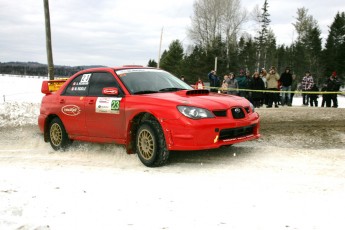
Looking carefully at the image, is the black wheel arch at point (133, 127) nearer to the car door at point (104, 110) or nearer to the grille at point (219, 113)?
the car door at point (104, 110)

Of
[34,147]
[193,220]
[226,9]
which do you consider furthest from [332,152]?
[226,9]

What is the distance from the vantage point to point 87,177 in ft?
17.9

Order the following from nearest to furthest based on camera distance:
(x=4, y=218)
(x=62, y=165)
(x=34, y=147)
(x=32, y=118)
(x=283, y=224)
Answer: (x=283, y=224), (x=4, y=218), (x=62, y=165), (x=34, y=147), (x=32, y=118)

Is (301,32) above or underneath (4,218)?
above

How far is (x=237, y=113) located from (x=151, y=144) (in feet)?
4.63

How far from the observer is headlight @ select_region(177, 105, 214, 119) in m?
5.68

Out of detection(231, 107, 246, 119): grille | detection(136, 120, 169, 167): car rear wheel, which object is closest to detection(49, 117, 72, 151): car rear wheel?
detection(136, 120, 169, 167): car rear wheel

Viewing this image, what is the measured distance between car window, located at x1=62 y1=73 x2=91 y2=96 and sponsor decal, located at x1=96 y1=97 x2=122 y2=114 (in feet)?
1.99

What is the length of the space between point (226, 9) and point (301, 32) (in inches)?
630

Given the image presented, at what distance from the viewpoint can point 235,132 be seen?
19.8 ft

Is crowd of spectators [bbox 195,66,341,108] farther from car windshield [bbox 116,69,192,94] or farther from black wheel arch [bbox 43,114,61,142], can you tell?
black wheel arch [bbox 43,114,61,142]

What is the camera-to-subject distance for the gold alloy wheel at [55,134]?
25.6 ft

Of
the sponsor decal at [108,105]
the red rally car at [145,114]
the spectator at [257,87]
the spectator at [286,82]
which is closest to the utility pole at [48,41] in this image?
the spectator at [257,87]

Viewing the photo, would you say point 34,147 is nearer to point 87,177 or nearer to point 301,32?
point 87,177
